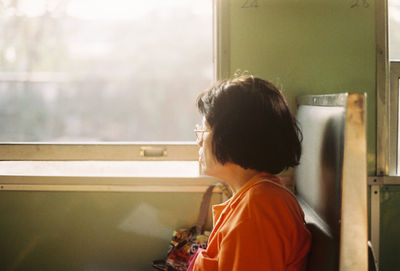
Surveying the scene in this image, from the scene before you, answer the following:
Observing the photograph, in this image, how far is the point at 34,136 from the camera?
2.14 meters

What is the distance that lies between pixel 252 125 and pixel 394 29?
1.33 m

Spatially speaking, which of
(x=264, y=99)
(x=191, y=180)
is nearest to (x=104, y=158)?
(x=191, y=180)

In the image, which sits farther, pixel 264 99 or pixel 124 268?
pixel 124 268

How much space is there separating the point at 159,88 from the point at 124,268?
3.40ft

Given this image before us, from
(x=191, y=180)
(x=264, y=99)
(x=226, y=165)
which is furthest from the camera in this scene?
(x=191, y=180)

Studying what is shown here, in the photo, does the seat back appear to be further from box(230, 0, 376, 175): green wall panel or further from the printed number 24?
the printed number 24

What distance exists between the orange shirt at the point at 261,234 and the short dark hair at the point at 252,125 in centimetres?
9

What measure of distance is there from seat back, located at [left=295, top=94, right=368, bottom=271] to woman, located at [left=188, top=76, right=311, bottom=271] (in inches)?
2.9

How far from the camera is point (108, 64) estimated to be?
6.84 feet

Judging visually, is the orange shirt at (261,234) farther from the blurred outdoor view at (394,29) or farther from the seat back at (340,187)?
the blurred outdoor view at (394,29)

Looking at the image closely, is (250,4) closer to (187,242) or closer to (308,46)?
(308,46)

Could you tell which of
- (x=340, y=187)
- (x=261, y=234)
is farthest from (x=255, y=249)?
(x=340, y=187)

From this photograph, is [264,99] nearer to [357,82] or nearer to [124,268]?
[357,82]

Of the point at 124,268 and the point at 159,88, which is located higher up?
the point at 159,88
